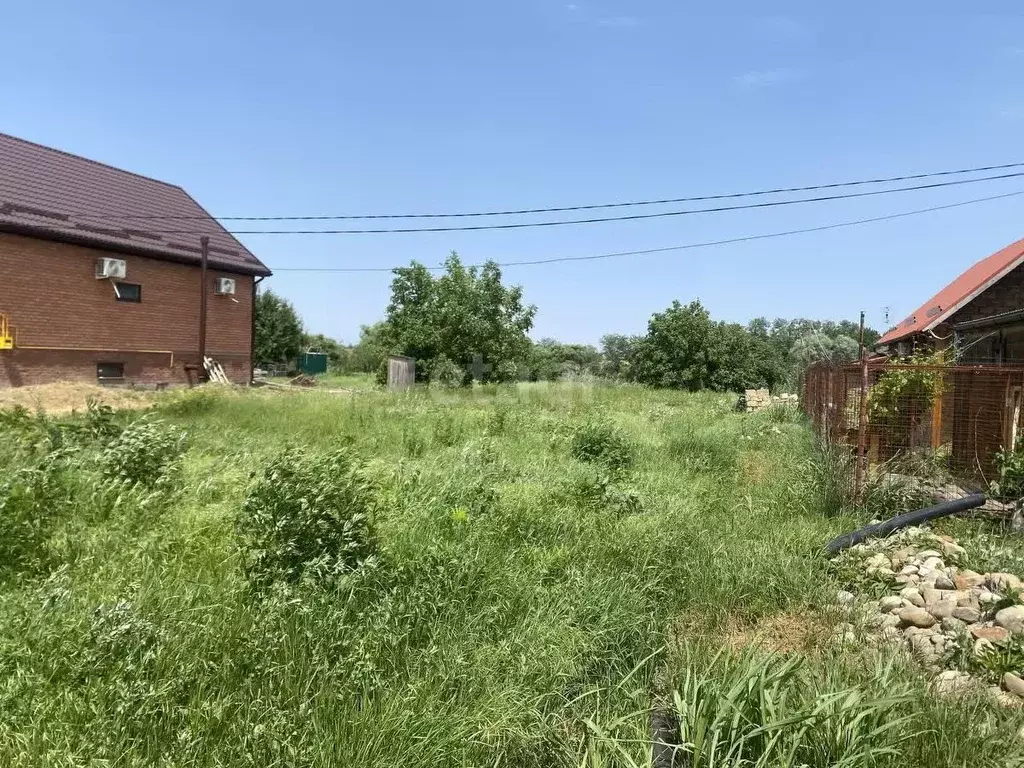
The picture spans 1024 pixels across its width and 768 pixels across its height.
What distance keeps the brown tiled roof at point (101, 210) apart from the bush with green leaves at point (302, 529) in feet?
54.6

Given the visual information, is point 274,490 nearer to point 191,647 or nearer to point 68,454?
point 191,647

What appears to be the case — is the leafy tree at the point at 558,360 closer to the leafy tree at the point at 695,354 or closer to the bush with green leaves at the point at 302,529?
the leafy tree at the point at 695,354

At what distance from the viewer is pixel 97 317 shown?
17.9 metres

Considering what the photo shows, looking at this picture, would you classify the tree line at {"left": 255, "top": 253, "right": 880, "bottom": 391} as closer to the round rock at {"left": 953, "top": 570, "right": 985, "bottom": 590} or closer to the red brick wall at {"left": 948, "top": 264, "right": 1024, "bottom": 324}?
the red brick wall at {"left": 948, "top": 264, "right": 1024, "bottom": 324}

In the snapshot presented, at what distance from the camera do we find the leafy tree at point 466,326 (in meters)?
25.3

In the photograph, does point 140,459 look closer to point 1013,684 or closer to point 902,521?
point 1013,684

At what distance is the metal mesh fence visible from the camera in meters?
6.22

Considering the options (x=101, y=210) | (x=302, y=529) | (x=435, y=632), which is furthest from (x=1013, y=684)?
(x=101, y=210)

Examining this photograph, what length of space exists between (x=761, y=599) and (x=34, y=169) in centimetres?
2255

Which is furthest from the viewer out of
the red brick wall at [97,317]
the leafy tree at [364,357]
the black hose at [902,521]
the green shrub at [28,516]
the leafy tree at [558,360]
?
the leafy tree at [364,357]

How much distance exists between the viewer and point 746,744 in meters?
2.47

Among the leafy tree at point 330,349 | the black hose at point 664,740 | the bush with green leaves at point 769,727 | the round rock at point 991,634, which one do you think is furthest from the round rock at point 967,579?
the leafy tree at point 330,349

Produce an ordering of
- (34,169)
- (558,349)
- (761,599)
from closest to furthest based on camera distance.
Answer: (761,599), (34,169), (558,349)

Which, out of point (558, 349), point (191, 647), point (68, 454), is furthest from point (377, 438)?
point (558, 349)
